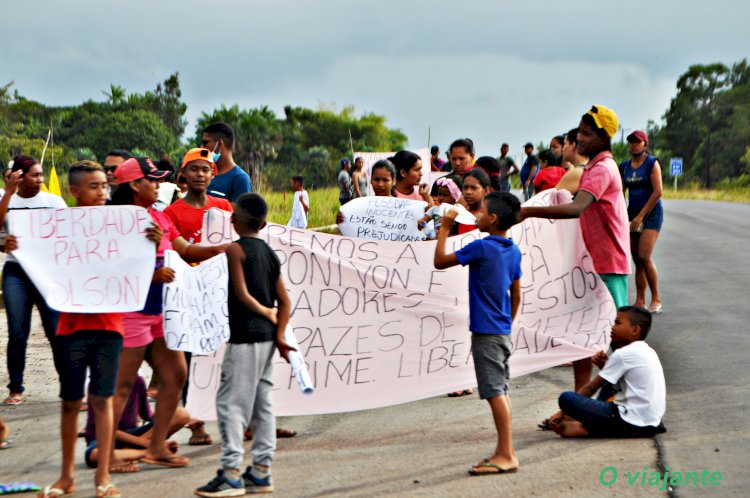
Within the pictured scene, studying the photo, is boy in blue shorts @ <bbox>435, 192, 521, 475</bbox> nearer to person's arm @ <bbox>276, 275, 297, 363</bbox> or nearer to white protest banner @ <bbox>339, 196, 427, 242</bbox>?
person's arm @ <bbox>276, 275, 297, 363</bbox>

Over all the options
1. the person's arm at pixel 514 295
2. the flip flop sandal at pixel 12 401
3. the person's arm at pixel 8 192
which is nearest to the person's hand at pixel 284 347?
the person's arm at pixel 514 295

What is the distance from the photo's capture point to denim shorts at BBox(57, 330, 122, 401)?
518 centimetres

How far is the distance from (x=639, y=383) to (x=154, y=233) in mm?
2983

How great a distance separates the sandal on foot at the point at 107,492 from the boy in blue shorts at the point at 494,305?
1.91 meters

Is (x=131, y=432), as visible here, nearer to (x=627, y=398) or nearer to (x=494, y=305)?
(x=494, y=305)

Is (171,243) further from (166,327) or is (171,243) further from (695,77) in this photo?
(695,77)

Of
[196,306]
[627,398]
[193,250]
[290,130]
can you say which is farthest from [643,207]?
[290,130]

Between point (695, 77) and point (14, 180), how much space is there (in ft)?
285

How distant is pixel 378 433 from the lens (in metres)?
6.54

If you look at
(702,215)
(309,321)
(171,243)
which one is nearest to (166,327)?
(171,243)

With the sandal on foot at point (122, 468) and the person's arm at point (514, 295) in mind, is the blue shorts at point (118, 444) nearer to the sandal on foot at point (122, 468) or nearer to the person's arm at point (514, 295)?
the sandal on foot at point (122, 468)

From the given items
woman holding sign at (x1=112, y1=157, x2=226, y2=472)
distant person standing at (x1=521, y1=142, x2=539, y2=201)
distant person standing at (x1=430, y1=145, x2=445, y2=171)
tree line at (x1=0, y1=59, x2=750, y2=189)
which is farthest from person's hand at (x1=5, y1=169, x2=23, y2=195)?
tree line at (x1=0, y1=59, x2=750, y2=189)

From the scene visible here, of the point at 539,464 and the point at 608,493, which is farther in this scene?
the point at 539,464

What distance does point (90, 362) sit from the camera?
17.1 ft
